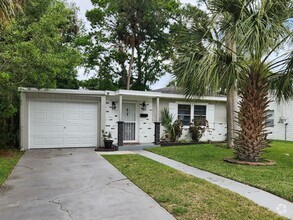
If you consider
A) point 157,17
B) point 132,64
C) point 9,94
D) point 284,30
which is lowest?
point 9,94

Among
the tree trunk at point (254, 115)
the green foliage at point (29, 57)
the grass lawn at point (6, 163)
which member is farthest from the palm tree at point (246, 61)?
the grass lawn at point (6, 163)

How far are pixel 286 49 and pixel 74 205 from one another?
21.3ft

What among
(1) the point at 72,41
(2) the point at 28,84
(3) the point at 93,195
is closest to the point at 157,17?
(1) the point at 72,41

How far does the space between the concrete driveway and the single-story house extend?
4351 millimetres

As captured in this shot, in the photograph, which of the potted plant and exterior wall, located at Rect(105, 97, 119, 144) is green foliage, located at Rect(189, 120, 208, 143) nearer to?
exterior wall, located at Rect(105, 97, 119, 144)

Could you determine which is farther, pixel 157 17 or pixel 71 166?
pixel 157 17

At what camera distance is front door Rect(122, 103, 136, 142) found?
1282 cm

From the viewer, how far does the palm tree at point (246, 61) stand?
262 inches

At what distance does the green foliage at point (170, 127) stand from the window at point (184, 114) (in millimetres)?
690

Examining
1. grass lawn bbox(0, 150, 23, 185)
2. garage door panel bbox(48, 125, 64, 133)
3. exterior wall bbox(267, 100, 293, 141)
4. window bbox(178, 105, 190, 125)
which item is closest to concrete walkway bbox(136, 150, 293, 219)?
grass lawn bbox(0, 150, 23, 185)

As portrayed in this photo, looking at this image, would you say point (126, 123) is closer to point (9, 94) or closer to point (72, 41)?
point (9, 94)

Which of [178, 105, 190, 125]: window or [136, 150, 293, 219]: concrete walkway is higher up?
[178, 105, 190, 125]: window

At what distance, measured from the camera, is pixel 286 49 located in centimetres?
687

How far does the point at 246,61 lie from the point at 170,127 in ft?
20.7
